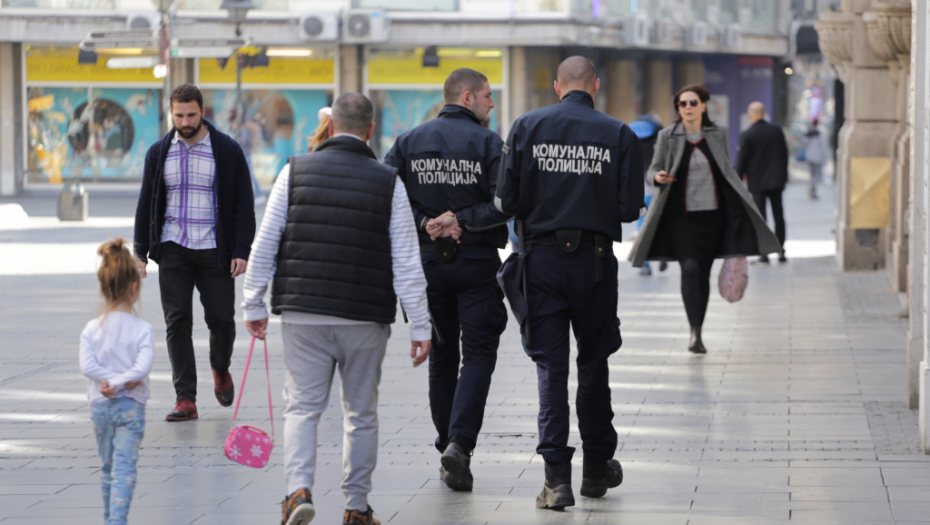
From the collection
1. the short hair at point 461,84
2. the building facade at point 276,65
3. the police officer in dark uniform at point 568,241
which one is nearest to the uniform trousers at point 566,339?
the police officer in dark uniform at point 568,241

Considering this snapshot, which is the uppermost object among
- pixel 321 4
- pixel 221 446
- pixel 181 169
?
pixel 321 4

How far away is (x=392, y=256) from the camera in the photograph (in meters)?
5.00

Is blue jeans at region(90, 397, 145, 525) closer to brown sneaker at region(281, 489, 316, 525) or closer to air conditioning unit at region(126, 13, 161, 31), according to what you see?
brown sneaker at region(281, 489, 316, 525)

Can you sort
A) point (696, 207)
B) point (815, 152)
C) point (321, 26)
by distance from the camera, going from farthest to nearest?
point (815, 152) < point (321, 26) < point (696, 207)

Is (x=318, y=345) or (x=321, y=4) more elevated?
(x=321, y=4)

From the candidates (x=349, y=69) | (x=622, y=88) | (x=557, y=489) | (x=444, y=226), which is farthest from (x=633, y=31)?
(x=557, y=489)

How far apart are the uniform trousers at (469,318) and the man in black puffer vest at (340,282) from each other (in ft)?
2.66

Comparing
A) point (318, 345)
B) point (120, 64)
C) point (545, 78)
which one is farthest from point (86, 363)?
point (545, 78)

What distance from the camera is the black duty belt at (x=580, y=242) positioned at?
538 centimetres

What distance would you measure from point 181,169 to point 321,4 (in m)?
24.4

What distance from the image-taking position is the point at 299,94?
107ft

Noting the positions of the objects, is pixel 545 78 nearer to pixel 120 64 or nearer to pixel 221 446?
pixel 120 64

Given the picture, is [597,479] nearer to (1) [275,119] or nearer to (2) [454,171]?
(2) [454,171]

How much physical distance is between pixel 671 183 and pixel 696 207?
0.24 m
